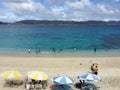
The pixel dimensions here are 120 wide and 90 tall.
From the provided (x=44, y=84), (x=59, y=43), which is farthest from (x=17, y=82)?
→ (x=59, y=43)

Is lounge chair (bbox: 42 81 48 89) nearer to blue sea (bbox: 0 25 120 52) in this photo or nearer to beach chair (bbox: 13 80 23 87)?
beach chair (bbox: 13 80 23 87)

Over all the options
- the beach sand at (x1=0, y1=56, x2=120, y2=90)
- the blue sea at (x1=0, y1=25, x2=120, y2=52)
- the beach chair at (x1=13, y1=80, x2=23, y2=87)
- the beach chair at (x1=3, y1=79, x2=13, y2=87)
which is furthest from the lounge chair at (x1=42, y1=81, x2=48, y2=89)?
the blue sea at (x1=0, y1=25, x2=120, y2=52)

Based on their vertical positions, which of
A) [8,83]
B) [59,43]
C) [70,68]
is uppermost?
[8,83]

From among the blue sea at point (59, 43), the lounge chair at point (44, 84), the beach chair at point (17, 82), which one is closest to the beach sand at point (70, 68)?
the lounge chair at point (44, 84)

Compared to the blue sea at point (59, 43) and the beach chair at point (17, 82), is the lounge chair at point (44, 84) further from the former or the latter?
the blue sea at point (59, 43)

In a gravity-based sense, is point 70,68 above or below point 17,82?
below

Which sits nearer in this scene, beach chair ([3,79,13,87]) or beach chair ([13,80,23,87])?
beach chair ([3,79,13,87])

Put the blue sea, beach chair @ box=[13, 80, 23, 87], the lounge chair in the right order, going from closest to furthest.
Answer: the lounge chair → beach chair @ box=[13, 80, 23, 87] → the blue sea

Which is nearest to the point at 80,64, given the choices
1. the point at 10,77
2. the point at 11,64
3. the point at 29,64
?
the point at 29,64

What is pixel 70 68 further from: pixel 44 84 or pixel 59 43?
pixel 59 43

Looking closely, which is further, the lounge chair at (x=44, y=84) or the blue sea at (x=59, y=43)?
the blue sea at (x=59, y=43)

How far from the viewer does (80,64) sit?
109 feet

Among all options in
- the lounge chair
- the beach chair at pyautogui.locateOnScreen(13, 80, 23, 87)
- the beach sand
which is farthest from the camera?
the beach sand

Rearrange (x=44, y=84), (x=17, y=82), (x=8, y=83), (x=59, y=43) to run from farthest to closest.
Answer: (x=59, y=43) < (x=17, y=82) < (x=8, y=83) < (x=44, y=84)
